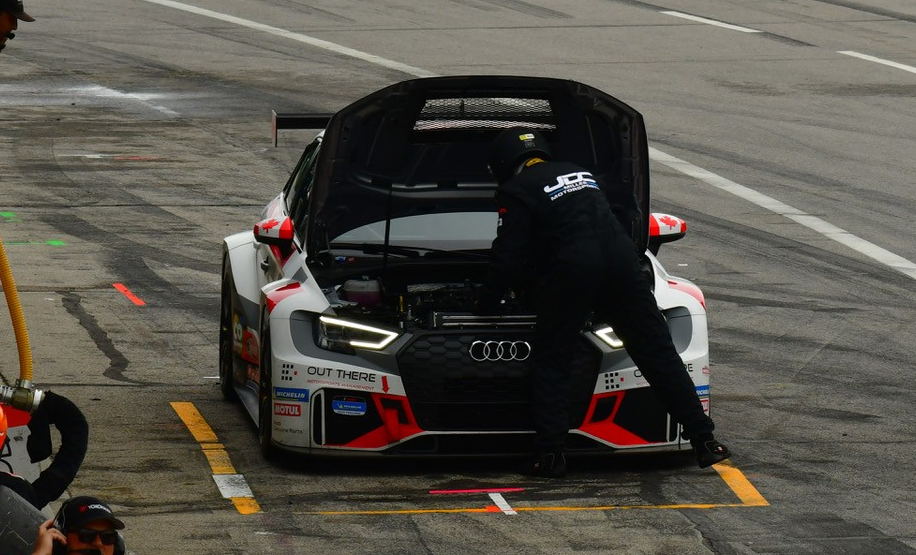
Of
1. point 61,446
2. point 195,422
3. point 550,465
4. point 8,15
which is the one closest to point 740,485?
point 550,465

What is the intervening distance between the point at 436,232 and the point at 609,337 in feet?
4.59

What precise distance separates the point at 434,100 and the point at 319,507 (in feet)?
8.02

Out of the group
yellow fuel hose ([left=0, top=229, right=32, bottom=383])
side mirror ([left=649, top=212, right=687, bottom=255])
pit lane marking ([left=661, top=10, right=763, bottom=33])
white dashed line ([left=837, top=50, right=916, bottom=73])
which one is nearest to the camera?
yellow fuel hose ([left=0, top=229, right=32, bottom=383])

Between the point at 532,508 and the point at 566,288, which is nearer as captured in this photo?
the point at 532,508

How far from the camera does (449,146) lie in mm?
9656

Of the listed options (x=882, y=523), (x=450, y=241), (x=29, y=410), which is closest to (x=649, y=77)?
(x=450, y=241)

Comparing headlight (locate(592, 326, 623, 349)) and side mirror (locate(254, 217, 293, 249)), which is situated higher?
side mirror (locate(254, 217, 293, 249))

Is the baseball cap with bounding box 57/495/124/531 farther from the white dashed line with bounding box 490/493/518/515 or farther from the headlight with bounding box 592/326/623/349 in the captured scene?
the headlight with bounding box 592/326/623/349

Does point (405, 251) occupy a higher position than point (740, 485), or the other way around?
point (405, 251)

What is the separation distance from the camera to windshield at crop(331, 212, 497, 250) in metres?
9.61

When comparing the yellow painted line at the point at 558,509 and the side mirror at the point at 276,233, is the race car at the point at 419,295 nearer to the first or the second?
the side mirror at the point at 276,233

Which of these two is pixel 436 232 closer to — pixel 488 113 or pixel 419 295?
pixel 419 295

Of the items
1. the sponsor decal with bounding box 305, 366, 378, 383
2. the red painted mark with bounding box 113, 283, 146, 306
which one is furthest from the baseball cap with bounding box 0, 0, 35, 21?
the red painted mark with bounding box 113, 283, 146, 306

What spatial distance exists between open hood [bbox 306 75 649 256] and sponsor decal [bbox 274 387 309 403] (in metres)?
1.00
